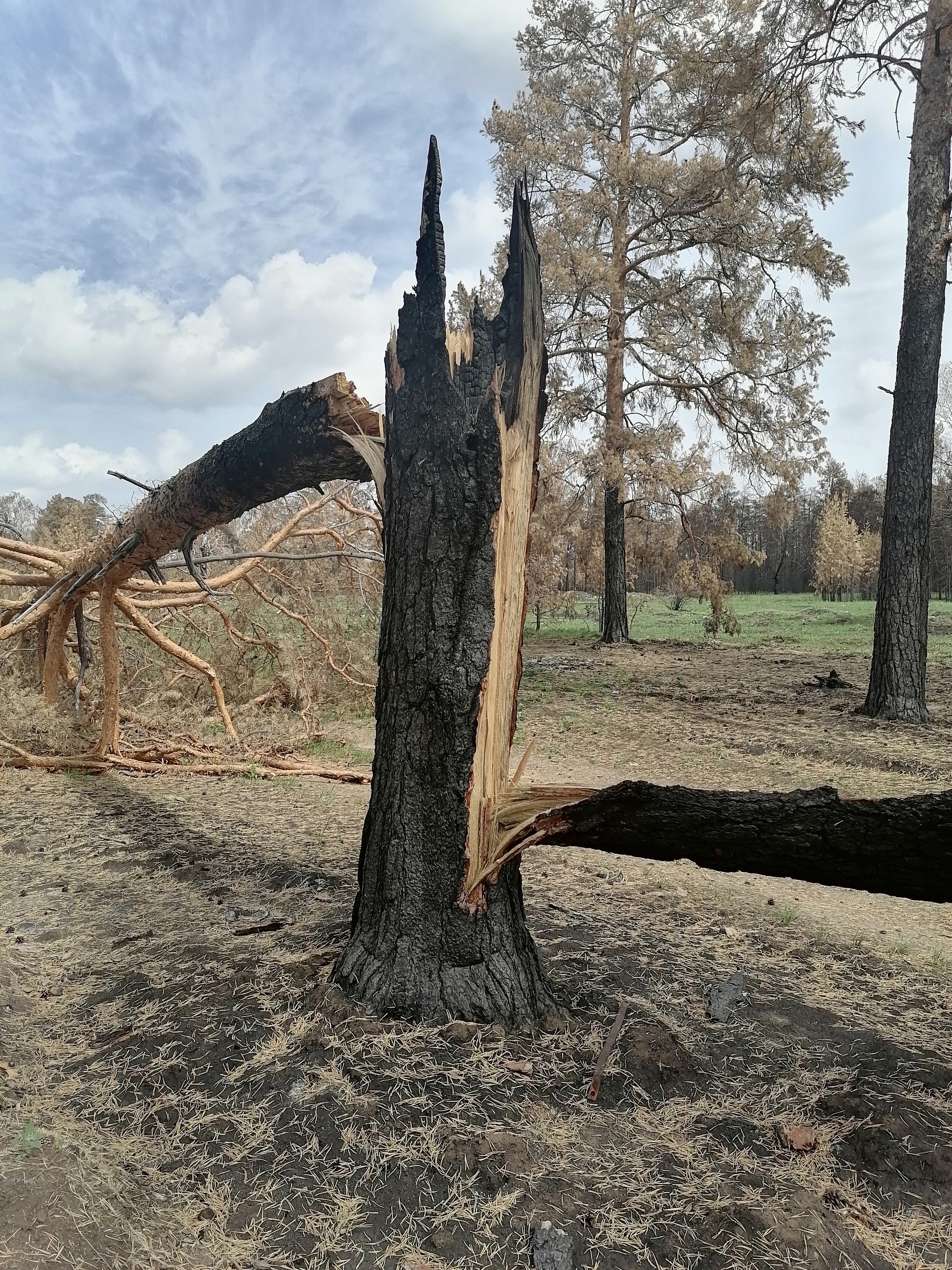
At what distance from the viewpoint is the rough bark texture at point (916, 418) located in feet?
25.9

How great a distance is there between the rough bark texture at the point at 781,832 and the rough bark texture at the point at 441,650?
0.32m

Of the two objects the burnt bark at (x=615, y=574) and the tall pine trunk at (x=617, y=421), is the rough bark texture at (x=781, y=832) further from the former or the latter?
the burnt bark at (x=615, y=574)

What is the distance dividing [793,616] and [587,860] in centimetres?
2164

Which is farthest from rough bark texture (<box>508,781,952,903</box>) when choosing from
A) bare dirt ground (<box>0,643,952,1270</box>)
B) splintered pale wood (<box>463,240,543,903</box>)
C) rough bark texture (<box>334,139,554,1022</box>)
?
bare dirt ground (<box>0,643,952,1270</box>)

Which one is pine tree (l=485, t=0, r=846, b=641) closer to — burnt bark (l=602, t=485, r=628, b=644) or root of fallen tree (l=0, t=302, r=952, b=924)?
burnt bark (l=602, t=485, r=628, b=644)

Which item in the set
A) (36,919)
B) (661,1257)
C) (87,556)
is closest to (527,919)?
(661,1257)

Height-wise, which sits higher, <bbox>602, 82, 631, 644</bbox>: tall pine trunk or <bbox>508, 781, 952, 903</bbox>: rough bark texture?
<bbox>602, 82, 631, 644</bbox>: tall pine trunk

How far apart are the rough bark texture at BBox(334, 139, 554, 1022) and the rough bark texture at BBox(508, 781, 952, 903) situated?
0.32m

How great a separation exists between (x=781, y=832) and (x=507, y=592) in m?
1.08

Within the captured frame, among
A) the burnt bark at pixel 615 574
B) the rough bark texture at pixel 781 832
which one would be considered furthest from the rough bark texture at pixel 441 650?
the burnt bark at pixel 615 574

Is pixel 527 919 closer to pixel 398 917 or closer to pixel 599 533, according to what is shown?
pixel 398 917

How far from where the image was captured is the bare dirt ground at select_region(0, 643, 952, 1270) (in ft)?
5.62

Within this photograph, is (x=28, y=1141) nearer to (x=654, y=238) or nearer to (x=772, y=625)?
(x=654, y=238)

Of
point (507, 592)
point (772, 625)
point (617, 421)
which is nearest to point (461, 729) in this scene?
point (507, 592)
